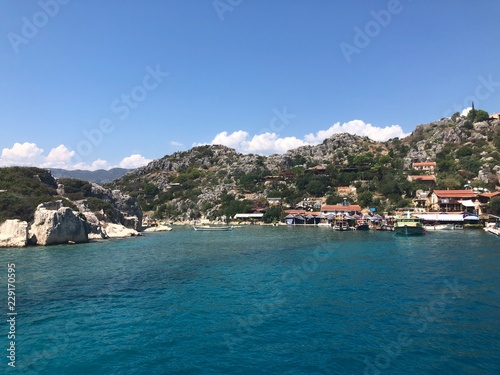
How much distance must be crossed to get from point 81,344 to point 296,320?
9.19 meters

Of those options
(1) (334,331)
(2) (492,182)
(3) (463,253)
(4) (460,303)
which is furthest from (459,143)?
(1) (334,331)

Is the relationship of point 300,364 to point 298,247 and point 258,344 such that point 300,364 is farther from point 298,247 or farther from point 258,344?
point 298,247

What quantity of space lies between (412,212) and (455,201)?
357 inches

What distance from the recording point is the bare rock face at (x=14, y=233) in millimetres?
41375

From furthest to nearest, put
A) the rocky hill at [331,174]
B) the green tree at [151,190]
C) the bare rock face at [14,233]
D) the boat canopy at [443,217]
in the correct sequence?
the green tree at [151,190], the rocky hill at [331,174], the boat canopy at [443,217], the bare rock face at [14,233]

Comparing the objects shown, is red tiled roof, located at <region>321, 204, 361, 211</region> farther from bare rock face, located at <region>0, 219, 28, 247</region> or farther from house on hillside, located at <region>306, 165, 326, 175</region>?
bare rock face, located at <region>0, 219, 28, 247</region>

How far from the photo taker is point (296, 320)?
1588 cm

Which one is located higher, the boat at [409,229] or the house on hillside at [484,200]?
the house on hillside at [484,200]

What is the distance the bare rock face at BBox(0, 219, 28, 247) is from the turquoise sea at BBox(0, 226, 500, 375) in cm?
1339

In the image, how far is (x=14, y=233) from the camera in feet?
139

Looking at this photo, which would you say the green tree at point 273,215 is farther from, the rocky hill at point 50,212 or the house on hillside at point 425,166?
the house on hillside at point 425,166

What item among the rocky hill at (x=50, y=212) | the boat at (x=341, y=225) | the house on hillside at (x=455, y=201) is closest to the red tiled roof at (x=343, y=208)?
the boat at (x=341, y=225)

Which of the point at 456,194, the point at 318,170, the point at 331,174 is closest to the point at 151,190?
the point at 318,170

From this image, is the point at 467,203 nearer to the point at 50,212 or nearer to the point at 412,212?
the point at 412,212
